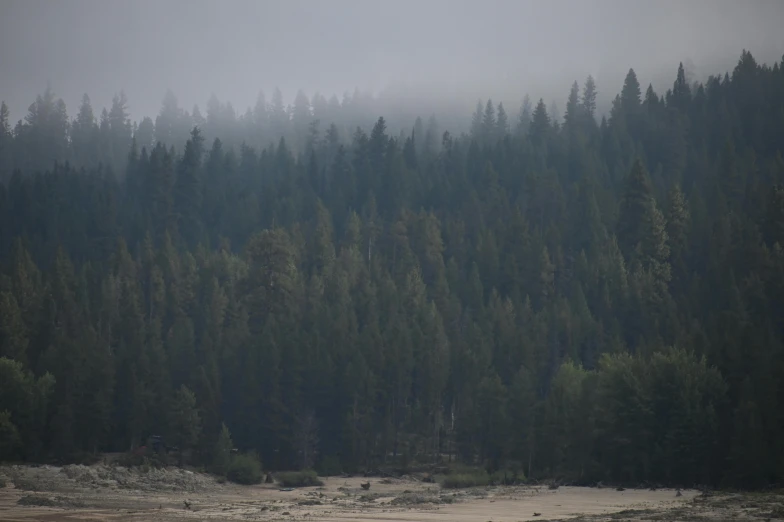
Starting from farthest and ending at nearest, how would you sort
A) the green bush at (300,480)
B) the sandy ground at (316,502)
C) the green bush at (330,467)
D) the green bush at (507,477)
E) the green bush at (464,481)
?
1. the green bush at (330,467)
2. the green bush at (300,480)
3. the green bush at (464,481)
4. the green bush at (507,477)
5. the sandy ground at (316,502)

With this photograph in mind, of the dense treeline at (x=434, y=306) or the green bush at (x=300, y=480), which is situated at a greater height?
the dense treeline at (x=434, y=306)

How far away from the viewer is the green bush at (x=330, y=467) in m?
84.1

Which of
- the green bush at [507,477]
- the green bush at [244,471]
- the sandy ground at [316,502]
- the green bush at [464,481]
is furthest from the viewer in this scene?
the green bush at [244,471]

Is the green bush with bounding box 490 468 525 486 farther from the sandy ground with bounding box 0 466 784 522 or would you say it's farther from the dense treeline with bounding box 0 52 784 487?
the sandy ground with bounding box 0 466 784 522

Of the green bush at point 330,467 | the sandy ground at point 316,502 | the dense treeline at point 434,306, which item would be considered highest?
the dense treeline at point 434,306

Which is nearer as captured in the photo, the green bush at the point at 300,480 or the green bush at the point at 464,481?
the green bush at the point at 464,481

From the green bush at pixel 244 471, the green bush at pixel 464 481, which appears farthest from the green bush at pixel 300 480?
the green bush at pixel 464 481

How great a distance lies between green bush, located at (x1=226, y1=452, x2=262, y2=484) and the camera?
77188 mm

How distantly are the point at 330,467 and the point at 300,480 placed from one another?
8.23 meters

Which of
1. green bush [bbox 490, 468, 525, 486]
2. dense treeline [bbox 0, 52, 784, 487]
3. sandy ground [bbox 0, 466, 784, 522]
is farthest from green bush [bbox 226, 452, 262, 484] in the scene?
green bush [bbox 490, 468, 525, 486]

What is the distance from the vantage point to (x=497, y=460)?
8475 cm

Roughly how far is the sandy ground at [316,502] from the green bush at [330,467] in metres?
10.5

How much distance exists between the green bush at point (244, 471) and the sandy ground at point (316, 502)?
10.1 feet

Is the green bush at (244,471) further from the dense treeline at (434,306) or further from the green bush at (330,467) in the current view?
the dense treeline at (434,306)
